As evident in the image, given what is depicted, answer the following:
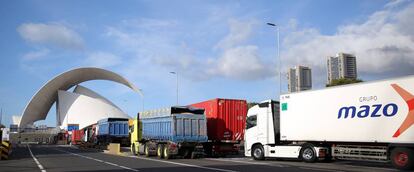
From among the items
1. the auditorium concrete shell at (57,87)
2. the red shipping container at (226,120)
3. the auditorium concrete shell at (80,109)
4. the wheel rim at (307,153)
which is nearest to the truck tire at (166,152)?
the red shipping container at (226,120)

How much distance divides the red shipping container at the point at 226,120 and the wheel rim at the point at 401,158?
1163 cm

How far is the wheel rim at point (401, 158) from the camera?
53.3 feet

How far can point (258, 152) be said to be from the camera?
23750 mm

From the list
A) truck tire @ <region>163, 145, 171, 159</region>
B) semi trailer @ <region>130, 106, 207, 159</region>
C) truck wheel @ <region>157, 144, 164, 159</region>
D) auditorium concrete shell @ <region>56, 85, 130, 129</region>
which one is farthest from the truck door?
auditorium concrete shell @ <region>56, 85, 130, 129</region>

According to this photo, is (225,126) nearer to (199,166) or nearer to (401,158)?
(199,166)

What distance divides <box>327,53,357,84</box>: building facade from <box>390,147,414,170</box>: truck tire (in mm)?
50311

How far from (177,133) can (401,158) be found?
1318 centimetres

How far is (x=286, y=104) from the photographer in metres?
21.8

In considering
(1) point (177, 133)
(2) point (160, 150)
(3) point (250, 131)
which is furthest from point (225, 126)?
(2) point (160, 150)

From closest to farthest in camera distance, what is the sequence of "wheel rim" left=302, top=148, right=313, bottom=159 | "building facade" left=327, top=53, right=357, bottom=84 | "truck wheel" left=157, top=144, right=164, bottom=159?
1. "wheel rim" left=302, top=148, right=313, bottom=159
2. "truck wheel" left=157, top=144, right=164, bottom=159
3. "building facade" left=327, top=53, right=357, bottom=84

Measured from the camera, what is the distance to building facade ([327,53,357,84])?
66600 mm

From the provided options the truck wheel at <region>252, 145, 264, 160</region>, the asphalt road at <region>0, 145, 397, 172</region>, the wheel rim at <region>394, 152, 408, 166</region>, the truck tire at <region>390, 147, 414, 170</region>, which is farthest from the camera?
the truck wheel at <region>252, 145, 264, 160</region>

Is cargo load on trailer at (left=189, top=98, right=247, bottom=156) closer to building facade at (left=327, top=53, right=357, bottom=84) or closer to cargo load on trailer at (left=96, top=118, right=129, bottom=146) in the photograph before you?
cargo load on trailer at (left=96, top=118, right=129, bottom=146)

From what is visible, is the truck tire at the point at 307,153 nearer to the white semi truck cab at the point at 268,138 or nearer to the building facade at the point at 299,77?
the white semi truck cab at the point at 268,138
